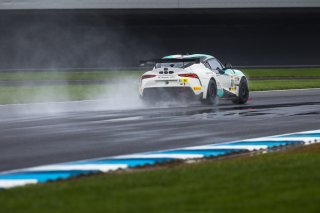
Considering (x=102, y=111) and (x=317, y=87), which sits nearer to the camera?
(x=102, y=111)

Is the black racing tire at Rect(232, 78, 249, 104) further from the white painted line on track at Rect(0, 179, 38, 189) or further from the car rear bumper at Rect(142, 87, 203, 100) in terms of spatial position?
the white painted line on track at Rect(0, 179, 38, 189)

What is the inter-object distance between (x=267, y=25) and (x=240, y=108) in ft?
107

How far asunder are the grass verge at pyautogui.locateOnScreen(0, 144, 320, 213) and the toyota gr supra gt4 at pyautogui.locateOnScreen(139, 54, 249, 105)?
12462mm

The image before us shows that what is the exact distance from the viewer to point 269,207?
7.14m

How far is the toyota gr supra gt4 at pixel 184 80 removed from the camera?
22.8 metres

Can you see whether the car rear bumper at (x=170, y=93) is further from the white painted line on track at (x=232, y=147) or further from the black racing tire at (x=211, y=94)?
the white painted line on track at (x=232, y=147)

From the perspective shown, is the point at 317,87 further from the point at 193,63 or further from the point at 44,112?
the point at 44,112

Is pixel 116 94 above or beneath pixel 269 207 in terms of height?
above

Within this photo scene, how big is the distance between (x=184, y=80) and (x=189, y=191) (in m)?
14.7

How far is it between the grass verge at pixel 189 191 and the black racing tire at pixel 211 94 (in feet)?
41.8

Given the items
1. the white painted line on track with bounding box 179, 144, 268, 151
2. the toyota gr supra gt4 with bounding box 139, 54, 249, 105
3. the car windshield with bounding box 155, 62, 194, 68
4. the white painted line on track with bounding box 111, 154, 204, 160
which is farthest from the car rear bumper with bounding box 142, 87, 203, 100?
the white painted line on track with bounding box 111, 154, 204, 160

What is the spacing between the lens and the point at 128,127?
16.6 metres

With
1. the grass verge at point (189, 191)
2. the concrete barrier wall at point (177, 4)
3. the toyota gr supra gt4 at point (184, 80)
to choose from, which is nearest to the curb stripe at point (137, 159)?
the grass verge at point (189, 191)

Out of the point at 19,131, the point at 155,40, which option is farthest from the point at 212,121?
the point at 155,40
